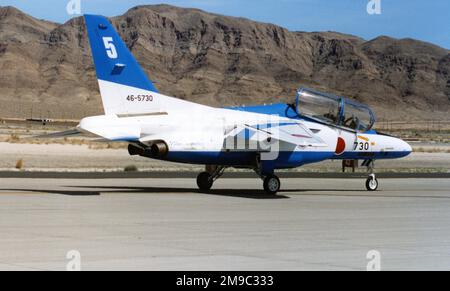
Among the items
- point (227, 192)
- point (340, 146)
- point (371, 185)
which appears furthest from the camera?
point (371, 185)

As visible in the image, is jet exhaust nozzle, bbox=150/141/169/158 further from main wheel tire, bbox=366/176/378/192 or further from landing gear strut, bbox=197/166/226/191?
main wheel tire, bbox=366/176/378/192

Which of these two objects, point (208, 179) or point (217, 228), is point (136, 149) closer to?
point (208, 179)

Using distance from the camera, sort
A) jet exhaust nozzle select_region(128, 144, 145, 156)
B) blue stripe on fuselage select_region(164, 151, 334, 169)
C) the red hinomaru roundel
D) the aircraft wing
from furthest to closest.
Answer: the red hinomaru roundel, the aircraft wing, blue stripe on fuselage select_region(164, 151, 334, 169), jet exhaust nozzle select_region(128, 144, 145, 156)

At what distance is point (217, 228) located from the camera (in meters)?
17.5

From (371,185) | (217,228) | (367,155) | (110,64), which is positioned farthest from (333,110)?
(217,228)

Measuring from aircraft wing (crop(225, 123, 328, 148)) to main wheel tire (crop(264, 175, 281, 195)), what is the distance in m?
→ 1.11

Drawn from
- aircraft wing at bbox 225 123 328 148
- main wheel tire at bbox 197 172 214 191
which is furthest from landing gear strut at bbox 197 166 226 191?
aircraft wing at bbox 225 123 328 148

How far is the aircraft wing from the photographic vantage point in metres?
26.5

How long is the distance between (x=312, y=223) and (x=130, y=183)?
45.6ft

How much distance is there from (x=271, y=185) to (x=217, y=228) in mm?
9625

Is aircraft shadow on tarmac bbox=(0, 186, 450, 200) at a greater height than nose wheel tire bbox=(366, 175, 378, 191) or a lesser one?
lesser

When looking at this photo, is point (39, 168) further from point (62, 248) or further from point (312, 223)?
point (62, 248)

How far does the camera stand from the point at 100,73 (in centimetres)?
2475

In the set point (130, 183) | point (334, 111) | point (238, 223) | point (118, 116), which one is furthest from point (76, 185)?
point (238, 223)
